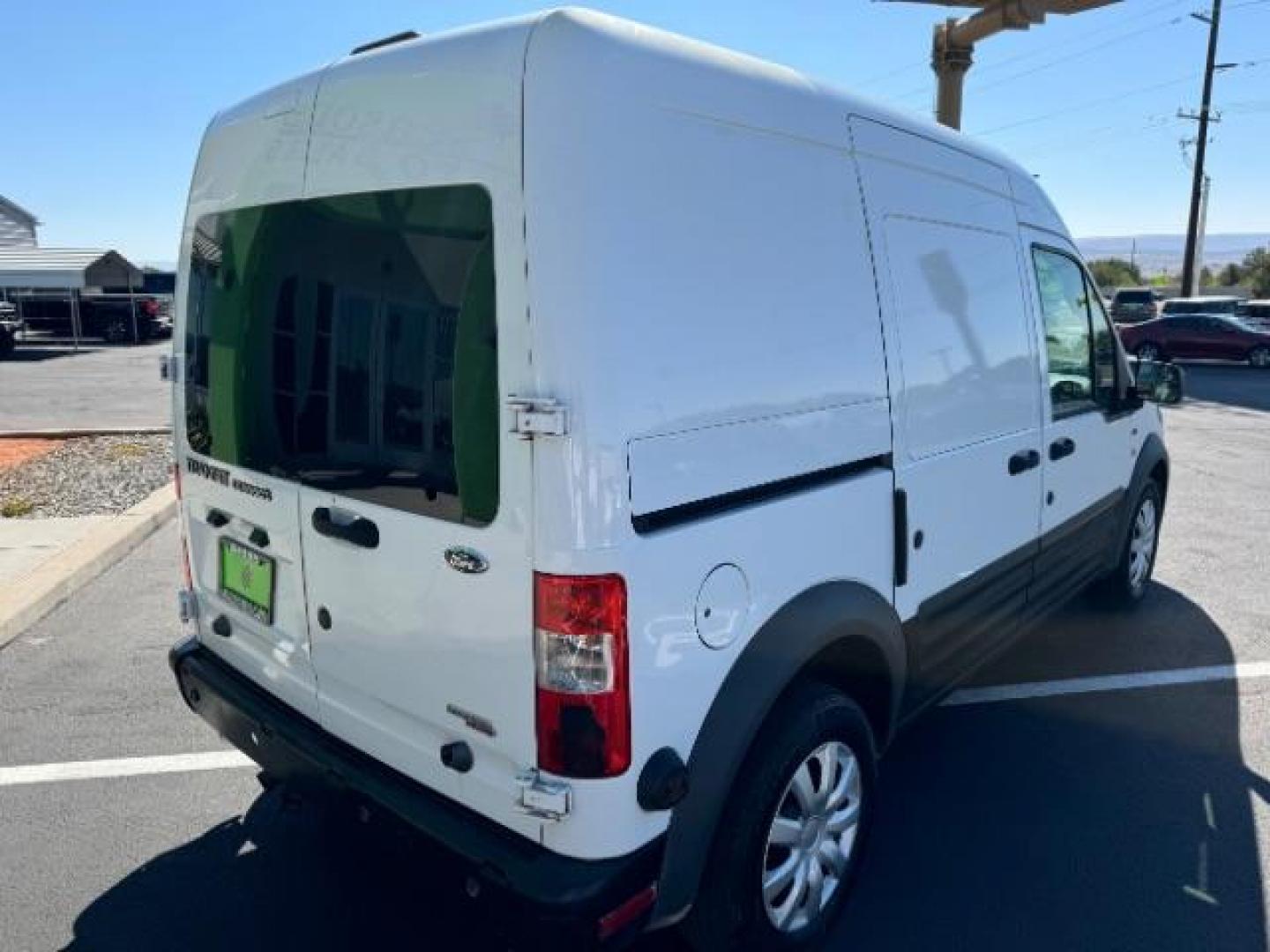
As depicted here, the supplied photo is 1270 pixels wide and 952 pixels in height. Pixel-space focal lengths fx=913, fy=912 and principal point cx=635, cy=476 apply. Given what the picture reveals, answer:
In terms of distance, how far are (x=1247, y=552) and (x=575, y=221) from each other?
6.30 m

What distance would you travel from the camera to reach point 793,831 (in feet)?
7.76

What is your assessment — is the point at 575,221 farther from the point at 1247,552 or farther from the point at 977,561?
the point at 1247,552

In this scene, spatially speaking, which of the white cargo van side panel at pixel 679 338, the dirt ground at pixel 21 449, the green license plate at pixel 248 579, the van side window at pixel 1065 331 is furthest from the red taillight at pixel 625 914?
the dirt ground at pixel 21 449

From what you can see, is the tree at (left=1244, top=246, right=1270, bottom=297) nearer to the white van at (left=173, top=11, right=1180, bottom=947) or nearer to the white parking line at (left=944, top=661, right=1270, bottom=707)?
the white parking line at (left=944, top=661, right=1270, bottom=707)

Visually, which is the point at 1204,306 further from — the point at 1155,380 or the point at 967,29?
the point at 1155,380

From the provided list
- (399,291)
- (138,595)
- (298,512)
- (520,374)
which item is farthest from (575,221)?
(138,595)

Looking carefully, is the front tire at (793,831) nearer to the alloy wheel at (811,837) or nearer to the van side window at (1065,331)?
the alloy wheel at (811,837)

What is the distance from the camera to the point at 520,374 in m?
1.76

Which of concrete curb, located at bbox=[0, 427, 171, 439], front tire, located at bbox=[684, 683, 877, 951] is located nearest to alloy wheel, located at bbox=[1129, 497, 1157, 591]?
front tire, located at bbox=[684, 683, 877, 951]

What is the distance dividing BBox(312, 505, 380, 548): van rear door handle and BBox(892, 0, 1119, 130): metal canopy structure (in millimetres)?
8945

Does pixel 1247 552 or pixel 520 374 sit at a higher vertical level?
pixel 520 374

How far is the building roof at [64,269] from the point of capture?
2633 cm

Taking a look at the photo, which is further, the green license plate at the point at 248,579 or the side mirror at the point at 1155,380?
the side mirror at the point at 1155,380

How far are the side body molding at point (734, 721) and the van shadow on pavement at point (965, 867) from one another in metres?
0.43
